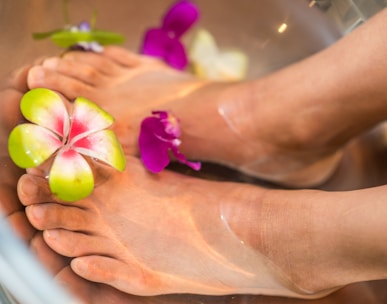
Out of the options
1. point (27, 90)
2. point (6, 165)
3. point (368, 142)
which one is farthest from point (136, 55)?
point (368, 142)

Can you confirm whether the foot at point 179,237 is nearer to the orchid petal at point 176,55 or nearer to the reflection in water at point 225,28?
the reflection in water at point 225,28

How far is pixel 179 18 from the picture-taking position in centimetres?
110

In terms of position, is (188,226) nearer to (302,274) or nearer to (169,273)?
(169,273)

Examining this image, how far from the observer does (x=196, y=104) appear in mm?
934

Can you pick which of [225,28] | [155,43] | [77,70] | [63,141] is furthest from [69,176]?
[225,28]

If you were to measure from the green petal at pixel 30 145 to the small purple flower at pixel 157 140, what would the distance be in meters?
0.20

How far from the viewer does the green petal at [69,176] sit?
2.32 feet

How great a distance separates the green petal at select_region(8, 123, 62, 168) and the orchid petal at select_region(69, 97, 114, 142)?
43 millimetres

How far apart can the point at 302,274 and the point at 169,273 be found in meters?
0.20

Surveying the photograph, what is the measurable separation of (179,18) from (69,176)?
520mm

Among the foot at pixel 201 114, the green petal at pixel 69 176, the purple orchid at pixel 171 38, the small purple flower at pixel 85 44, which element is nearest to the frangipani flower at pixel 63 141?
the green petal at pixel 69 176

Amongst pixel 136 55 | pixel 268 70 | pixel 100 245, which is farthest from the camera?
pixel 268 70

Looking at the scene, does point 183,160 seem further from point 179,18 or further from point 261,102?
point 179,18

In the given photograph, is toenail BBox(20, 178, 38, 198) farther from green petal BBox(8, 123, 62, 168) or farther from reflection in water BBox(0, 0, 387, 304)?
reflection in water BBox(0, 0, 387, 304)
